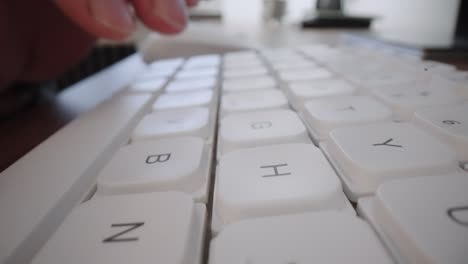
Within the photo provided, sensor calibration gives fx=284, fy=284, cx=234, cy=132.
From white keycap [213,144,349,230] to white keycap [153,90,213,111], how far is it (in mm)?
137

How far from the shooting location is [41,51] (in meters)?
0.47

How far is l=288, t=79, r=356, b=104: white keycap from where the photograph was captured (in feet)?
0.93

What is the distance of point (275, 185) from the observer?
147 mm

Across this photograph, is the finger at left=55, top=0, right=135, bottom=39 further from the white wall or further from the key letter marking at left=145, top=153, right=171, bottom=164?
the white wall

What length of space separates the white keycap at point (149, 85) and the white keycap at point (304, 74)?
6.8 inches

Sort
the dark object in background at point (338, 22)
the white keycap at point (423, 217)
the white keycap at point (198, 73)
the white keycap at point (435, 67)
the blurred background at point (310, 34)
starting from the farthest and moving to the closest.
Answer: the dark object in background at point (338, 22)
the blurred background at point (310, 34)
the white keycap at point (198, 73)
the white keycap at point (435, 67)
the white keycap at point (423, 217)

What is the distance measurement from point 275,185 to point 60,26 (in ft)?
1.70

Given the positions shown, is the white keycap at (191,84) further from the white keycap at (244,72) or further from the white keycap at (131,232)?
the white keycap at (131,232)

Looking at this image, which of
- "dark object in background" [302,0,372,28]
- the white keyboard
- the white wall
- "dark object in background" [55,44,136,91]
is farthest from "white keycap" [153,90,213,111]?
"dark object in background" [55,44,136,91]

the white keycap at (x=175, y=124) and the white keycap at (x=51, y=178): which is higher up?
the white keycap at (x=175, y=124)

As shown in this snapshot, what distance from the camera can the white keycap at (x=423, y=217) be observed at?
104mm

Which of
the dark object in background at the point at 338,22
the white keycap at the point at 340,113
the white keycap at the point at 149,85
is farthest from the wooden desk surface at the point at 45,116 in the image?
the dark object in background at the point at 338,22

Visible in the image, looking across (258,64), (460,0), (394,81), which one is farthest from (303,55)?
(460,0)

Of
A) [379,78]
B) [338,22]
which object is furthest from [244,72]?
[338,22]
